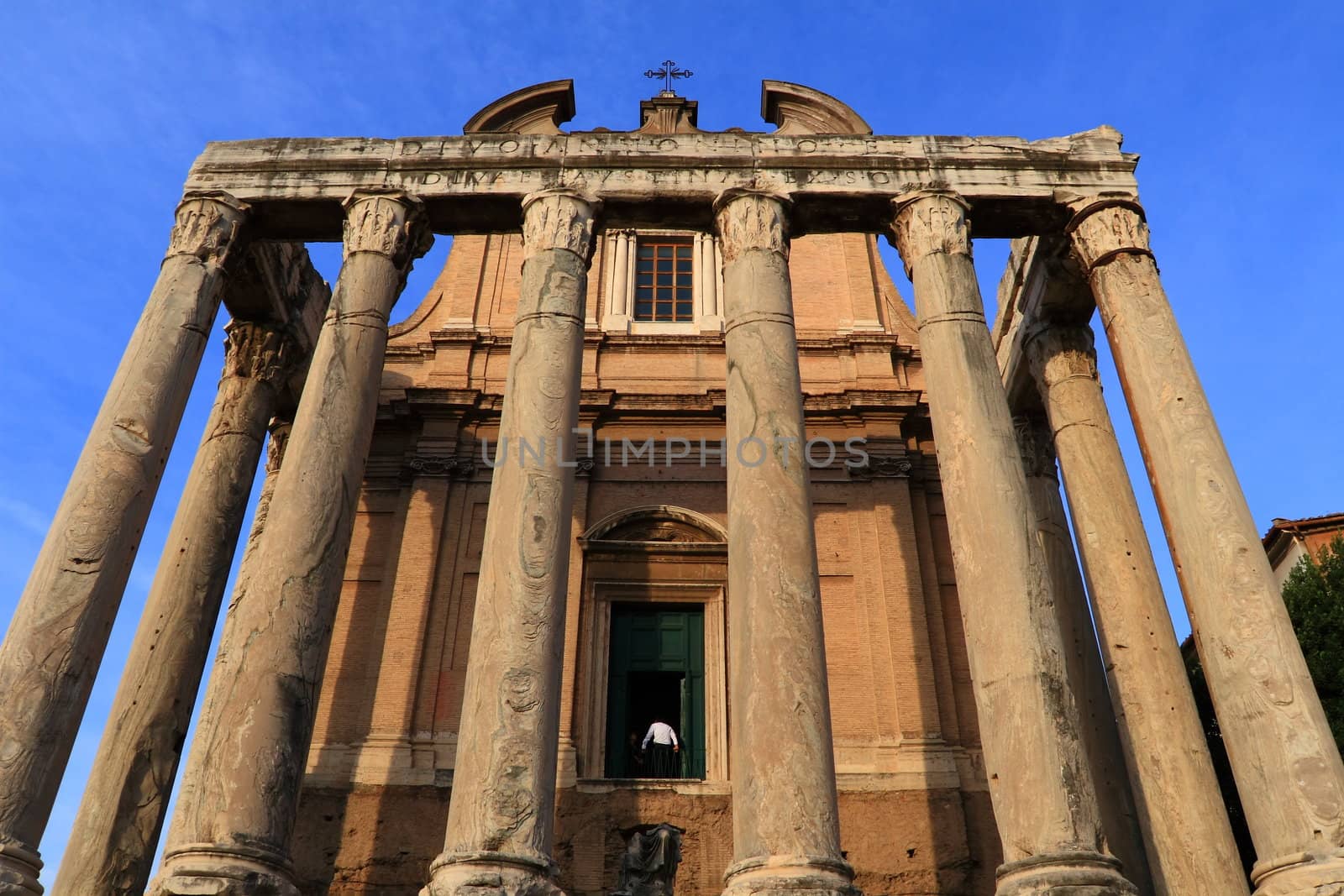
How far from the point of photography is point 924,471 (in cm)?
1733

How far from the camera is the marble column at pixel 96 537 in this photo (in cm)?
968

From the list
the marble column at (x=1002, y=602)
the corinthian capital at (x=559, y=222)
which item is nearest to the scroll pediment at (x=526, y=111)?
the corinthian capital at (x=559, y=222)

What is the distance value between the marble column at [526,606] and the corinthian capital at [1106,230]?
20.2 feet

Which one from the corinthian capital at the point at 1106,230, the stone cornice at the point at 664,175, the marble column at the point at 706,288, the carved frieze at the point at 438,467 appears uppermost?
the marble column at the point at 706,288

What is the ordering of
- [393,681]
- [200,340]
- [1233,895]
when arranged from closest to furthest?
1. [1233,895]
2. [200,340]
3. [393,681]

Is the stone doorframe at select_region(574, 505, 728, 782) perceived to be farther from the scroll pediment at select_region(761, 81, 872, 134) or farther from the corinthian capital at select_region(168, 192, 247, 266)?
the scroll pediment at select_region(761, 81, 872, 134)

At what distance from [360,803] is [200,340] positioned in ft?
20.5

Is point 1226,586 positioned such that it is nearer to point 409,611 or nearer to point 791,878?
point 791,878

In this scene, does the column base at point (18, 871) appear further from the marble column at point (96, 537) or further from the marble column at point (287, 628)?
the marble column at point (287, 628)

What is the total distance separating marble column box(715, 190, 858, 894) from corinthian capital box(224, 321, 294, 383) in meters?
6.83

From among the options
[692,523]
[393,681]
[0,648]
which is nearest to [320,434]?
[0,648]

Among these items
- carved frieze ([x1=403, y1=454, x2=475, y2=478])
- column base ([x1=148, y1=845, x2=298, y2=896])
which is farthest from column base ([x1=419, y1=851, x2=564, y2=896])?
carved frieze ([x1=403, y1=454, x2=475, y2=478])

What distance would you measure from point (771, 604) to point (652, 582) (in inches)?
232

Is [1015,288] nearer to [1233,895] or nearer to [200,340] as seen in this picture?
[1233,895]
